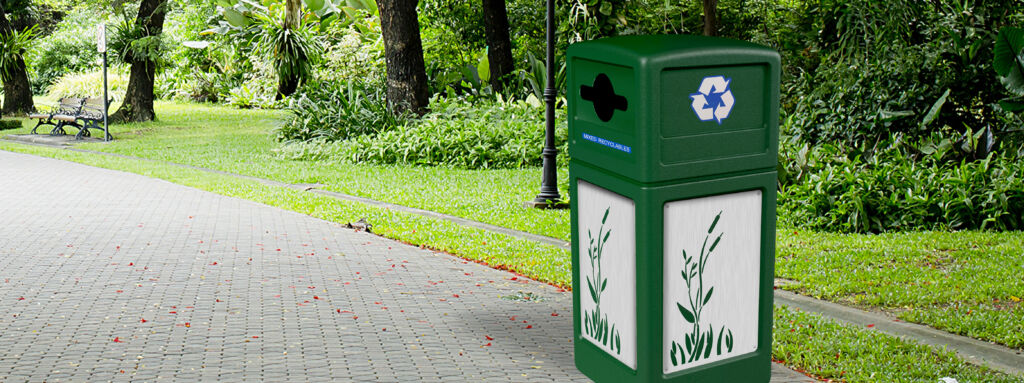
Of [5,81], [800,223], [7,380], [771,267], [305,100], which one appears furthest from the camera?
[5,81]

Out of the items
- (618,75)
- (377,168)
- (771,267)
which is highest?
(618,75)

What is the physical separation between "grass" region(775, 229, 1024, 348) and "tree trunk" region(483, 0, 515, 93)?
11.1 m

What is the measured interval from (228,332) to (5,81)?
71.3ft

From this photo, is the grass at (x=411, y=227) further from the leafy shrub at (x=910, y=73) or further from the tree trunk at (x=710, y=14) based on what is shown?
the tree trunk at (x=710, y=14)

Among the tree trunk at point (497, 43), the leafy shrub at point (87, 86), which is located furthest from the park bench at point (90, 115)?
the leafy shrub at point (87, 86)

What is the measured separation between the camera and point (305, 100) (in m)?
17.8

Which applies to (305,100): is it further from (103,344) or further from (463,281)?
(103,344)

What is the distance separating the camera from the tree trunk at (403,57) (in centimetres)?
1598

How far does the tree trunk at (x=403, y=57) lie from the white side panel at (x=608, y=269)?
1249 cm

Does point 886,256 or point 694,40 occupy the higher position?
point 694,40

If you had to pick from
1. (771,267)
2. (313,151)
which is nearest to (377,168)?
(313,151)

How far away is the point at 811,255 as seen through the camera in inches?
290

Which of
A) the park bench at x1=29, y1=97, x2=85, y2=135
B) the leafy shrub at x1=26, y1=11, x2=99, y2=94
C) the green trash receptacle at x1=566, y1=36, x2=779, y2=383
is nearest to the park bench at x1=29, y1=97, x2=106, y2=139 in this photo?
the park bench at x1=29, y1=97, x2=85, y2=135

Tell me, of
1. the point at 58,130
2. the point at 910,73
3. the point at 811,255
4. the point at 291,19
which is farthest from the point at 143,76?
the point at 811,255
